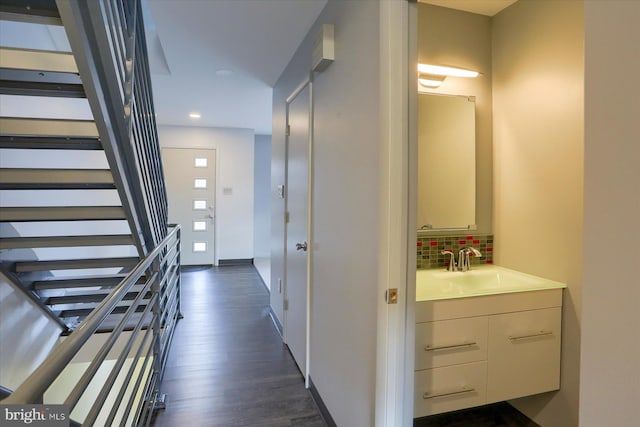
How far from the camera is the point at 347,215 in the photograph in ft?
5.64

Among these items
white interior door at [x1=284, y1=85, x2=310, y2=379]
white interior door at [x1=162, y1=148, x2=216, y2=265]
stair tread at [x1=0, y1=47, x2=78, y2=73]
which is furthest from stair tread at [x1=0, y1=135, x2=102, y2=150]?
white interior door at [x1=162, y1=148, x2=216, y2=265]

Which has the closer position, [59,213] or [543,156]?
[59,213]

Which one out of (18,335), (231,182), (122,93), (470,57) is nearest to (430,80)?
(470,57)

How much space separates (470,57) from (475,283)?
1388 millimetres

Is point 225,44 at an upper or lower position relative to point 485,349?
upper

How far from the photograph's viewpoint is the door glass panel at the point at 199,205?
624 cm

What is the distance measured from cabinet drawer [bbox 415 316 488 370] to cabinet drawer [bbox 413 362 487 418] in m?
0.04

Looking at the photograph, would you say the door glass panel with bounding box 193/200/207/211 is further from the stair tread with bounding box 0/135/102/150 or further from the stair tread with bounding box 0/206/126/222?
the stair tread with bounding box 0/135/102/150

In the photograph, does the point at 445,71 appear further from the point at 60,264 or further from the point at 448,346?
the point at 60,264

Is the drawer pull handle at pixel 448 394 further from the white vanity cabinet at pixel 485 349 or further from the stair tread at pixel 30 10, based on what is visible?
the stair tread at pixel 30 10

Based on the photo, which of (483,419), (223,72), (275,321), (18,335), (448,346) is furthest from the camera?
(275,321)

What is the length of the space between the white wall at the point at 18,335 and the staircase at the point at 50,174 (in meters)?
0.08

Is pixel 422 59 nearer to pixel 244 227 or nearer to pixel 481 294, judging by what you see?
pixel 481 294

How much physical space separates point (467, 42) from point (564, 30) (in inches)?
20.7
